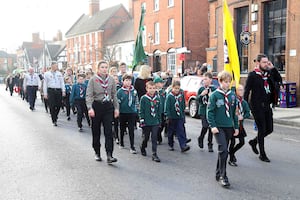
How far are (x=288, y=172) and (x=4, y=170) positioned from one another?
4824 millimetres

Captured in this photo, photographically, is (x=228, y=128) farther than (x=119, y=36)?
No

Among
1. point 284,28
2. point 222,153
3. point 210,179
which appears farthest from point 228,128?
point 284,28

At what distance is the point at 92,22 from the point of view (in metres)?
60.2

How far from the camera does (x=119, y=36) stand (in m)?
51.1

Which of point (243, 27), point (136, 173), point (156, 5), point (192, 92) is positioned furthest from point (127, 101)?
point (156, 5)

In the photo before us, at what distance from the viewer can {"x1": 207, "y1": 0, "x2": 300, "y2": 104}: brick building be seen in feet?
54.3

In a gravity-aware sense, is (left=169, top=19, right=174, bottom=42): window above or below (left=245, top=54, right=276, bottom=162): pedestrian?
above

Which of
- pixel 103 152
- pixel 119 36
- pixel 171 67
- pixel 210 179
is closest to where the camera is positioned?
pixel 210 179

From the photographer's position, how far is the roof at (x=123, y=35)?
157 ft

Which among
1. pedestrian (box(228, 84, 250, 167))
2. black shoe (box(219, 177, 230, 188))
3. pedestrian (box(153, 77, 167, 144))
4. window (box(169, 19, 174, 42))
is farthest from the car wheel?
window (box(169, 19, 174, 42))

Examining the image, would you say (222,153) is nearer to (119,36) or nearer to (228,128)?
(228,128)

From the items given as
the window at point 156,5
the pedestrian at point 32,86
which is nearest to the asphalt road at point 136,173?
the pedestrian at point 32,86

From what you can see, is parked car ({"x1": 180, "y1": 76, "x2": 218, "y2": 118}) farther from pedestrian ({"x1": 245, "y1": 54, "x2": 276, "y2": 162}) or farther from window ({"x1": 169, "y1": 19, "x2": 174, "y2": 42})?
window ({"x1": 169, "y1": 19, "x2": 174, "y2": 42})

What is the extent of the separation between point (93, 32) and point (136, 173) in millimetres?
52673
